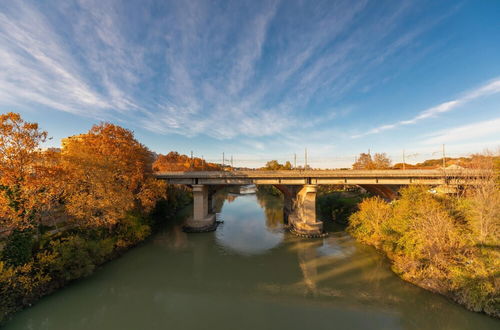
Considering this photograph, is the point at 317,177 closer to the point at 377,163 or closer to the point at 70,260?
the point at 70,260

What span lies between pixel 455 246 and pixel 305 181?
47.9 ft

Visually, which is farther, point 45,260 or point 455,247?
point 455,247

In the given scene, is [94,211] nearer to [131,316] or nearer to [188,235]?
[131,316]

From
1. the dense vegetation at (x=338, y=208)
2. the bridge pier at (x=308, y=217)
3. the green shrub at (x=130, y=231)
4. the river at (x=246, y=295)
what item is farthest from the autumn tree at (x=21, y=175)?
the dense vegetation at (x=338, y=208)

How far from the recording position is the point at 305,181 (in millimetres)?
24906

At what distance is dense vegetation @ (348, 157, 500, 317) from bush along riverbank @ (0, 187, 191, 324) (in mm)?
21757

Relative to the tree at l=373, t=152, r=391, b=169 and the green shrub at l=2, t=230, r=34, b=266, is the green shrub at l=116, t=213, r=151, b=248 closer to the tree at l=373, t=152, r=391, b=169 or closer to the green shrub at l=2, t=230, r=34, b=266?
the green shrub at l=2, t=230, r=34, b=266

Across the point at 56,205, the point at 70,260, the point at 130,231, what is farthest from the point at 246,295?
the point at 56,205

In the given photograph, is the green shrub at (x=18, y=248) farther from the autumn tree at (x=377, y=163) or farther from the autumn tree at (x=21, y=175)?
the autumn tree at (x=377, y=163)

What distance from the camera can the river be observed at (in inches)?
387

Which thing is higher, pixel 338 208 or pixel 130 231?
pixel 338 208

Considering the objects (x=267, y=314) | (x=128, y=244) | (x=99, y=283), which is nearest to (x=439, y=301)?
(x=267, y=314)

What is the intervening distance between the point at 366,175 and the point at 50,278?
2863cm

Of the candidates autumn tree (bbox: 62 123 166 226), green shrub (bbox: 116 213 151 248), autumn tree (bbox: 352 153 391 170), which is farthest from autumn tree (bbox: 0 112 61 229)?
autumn tree (bbox: 352 153 391 170)
